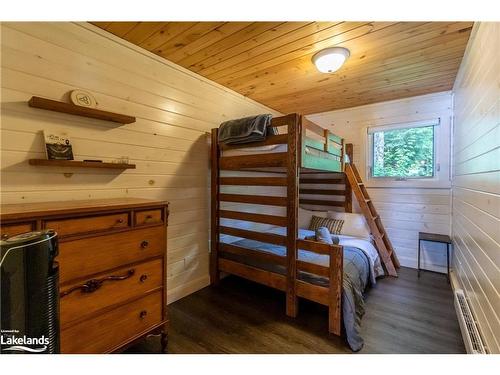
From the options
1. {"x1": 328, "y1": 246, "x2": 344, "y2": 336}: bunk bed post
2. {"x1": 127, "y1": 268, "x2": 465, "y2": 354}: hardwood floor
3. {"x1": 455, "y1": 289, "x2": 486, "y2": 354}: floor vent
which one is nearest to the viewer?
{"x1": 455, "y1": 289, "x2": 486, "y2": 354}: floor vent

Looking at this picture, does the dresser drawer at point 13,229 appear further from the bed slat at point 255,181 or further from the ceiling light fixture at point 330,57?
the ceiling light fixture at point 330,57

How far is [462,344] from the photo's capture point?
166 cm

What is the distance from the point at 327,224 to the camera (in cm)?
335

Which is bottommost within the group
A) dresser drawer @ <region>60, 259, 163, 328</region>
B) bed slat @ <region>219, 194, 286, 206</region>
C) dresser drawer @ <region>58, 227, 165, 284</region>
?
dresser drawer @ <region>60, 259, 163, 328</region>

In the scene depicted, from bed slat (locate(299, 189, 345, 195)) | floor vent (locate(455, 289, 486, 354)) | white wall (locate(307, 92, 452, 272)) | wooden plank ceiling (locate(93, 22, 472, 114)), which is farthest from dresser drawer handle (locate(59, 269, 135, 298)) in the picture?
white wall (locate(307, 92, 452, 272))

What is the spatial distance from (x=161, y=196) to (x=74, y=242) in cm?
100

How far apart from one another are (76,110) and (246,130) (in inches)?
51.4

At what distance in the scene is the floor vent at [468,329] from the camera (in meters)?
1.38

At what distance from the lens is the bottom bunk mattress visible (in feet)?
5.57

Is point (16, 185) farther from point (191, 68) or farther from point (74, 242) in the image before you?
point (191, 68)

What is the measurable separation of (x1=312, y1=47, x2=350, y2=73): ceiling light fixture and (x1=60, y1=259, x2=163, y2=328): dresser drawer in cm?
210

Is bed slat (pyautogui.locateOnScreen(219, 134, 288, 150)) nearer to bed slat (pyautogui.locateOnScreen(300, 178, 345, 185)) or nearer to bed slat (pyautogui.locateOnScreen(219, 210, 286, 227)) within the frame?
bed slat (pyautogui.locateOnScreen(219, 210, 286, 227))

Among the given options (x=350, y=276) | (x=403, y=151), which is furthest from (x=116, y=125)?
(x=403, y=151)

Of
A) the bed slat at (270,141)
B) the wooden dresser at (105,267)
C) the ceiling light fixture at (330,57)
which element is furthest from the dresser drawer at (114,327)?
the ceiling light fixture at (330,57)
